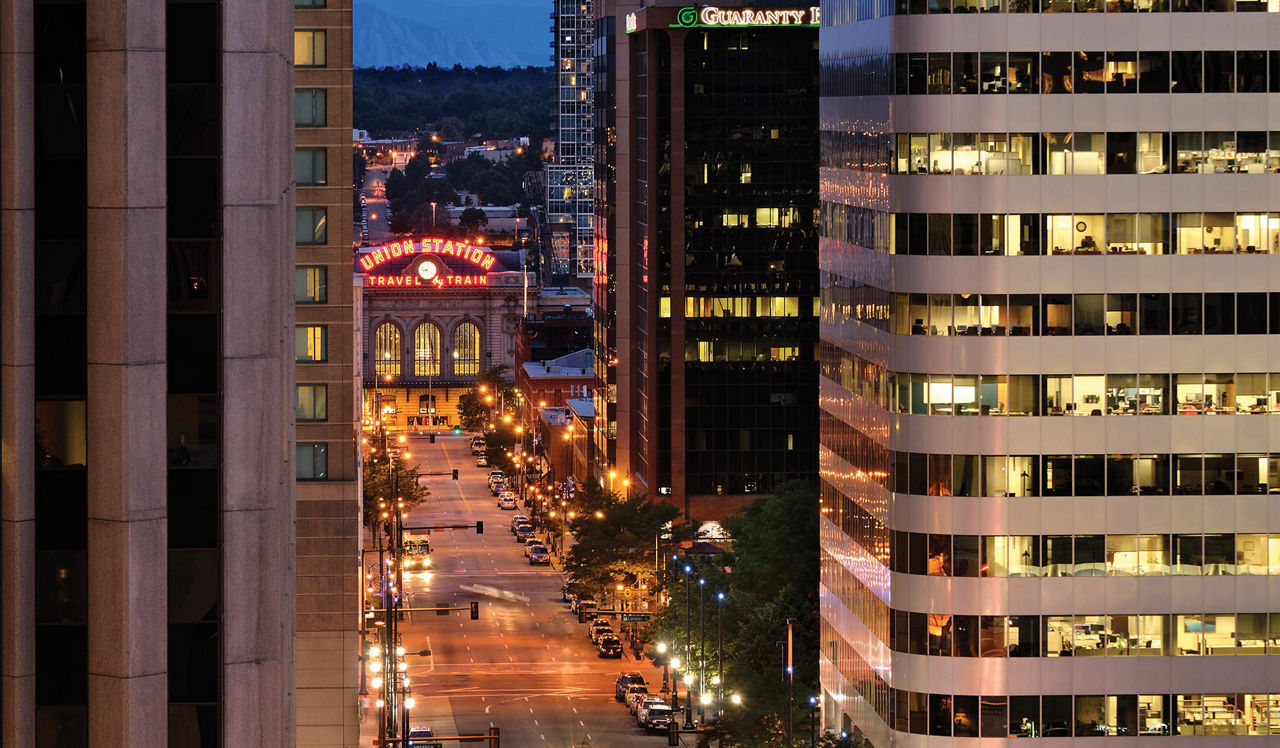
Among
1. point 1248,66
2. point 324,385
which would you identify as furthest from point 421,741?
point 1248,66

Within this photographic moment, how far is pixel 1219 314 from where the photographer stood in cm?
9481

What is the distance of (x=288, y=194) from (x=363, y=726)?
9065 cm

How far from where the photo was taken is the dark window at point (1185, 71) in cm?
9488

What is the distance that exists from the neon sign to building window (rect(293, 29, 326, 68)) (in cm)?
9806

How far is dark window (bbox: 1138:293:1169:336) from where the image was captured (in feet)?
312

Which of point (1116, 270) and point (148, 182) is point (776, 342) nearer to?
point (1116, 270)

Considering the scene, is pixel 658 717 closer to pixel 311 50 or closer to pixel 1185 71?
pixel 311 50

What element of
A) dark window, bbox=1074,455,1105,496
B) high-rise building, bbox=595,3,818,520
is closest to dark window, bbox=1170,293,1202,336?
dark window, bbox=1074,455,1105,496

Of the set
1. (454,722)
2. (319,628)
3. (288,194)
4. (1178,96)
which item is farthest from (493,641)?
(288,194)

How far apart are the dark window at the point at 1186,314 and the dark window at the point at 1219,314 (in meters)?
0.31

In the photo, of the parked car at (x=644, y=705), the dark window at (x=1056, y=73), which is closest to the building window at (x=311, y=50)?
the dark window at (x=1056, y=73)

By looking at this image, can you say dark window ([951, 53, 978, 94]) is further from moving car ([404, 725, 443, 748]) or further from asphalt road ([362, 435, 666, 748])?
asphalt road ([362, 435, 666, 748])

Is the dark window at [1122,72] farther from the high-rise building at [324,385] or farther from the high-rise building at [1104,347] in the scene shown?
the high-rise building at [324,385]

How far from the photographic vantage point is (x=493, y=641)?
177 metres
